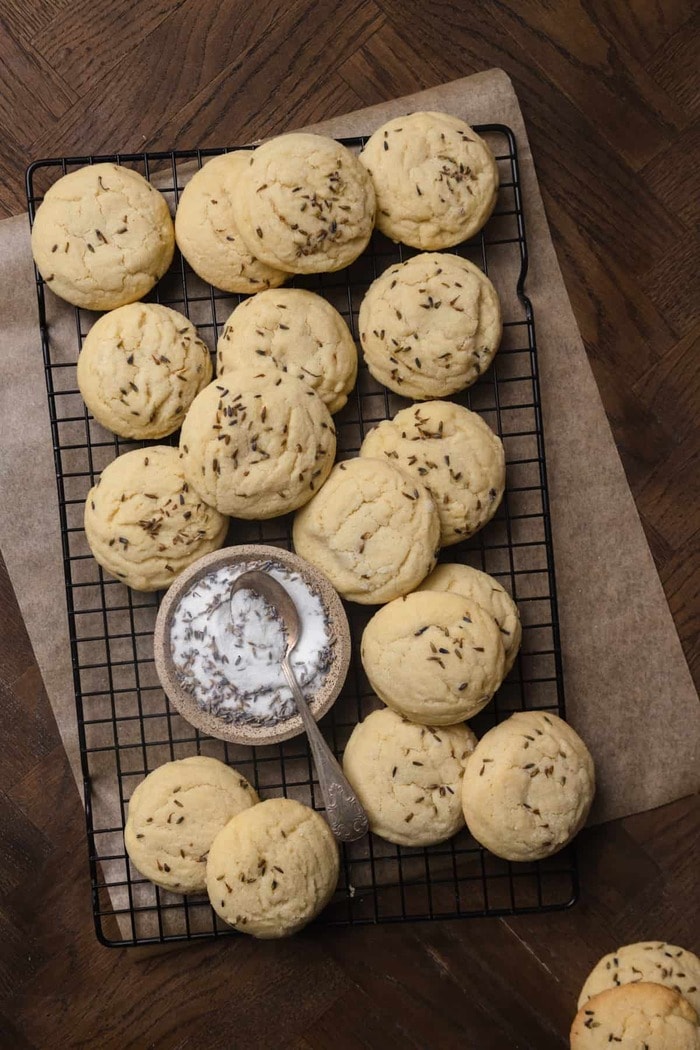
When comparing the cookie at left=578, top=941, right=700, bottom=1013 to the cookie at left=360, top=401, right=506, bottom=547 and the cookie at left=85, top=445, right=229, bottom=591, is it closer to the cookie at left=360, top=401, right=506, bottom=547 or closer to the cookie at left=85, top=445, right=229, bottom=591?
the cookie at left=360, top=401, right=506, bottom=547

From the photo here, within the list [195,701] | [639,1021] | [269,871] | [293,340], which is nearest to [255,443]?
[293,340]

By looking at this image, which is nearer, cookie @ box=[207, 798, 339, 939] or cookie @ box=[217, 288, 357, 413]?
cookie @ box=[207, 798, 339, 939]

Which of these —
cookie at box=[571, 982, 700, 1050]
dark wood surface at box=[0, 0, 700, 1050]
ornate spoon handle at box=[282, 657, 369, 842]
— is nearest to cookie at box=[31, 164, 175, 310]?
dark wood surface at box=[0, 0, 700, 1050]

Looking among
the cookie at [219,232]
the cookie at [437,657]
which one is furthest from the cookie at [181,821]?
the cookie at [219,232]

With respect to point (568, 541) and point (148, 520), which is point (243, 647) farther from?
point (568, 541)

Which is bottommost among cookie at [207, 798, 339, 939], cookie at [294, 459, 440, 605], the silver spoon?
cookie at [207, 798, 339, 939]

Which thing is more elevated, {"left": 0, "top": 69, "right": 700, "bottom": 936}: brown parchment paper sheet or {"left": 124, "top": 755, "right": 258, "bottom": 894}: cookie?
{"left": 0, "top": 69, "right": 700, "bottom": 936}: brown parchment paper sheet
